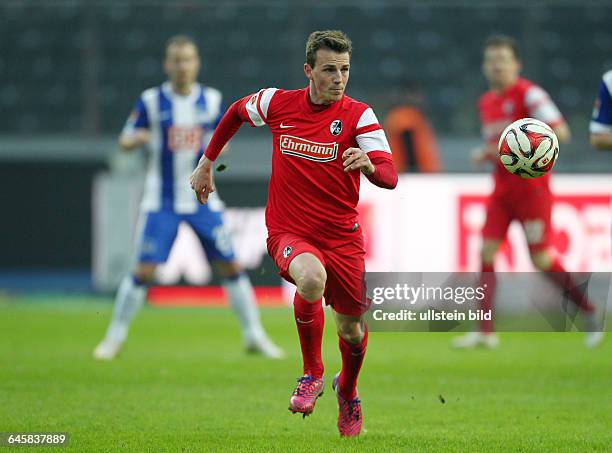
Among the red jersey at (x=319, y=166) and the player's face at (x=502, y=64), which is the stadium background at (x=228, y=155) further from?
the player's face at (x=502, y=64)

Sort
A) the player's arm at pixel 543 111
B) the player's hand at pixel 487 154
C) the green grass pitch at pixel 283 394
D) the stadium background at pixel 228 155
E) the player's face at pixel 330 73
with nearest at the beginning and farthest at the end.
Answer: the green grass pitch at pixel 283 394 < the player's face at pixel 330 73 < the stadium background at pixel 228 155 < the player's arm at pixel 543 111 < the player's hand at pixel 487 154

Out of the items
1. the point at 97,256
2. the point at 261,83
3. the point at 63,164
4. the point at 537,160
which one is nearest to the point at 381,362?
the point at 537,160

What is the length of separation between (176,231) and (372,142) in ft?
12.9

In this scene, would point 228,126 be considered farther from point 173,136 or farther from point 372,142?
point 173,136

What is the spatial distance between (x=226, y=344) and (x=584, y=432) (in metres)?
4.99

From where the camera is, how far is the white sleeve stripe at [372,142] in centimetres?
544

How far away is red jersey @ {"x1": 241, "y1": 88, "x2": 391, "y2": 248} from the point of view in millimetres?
5527

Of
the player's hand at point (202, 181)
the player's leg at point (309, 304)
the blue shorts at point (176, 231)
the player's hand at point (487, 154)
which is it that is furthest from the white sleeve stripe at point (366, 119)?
the player's hand at point (487, 154)

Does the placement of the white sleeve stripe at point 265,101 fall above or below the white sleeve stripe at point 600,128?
above

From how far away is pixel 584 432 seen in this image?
18.2ft

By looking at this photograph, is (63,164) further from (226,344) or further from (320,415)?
(320,415)

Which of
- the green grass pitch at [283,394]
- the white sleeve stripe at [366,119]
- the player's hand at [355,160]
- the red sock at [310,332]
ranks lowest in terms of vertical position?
the green grass pitch at [283,394]

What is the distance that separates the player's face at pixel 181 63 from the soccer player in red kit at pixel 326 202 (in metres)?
3.50

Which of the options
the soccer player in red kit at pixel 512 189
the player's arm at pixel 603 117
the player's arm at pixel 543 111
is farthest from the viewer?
the soccer player in red kit at pixel 512 189
